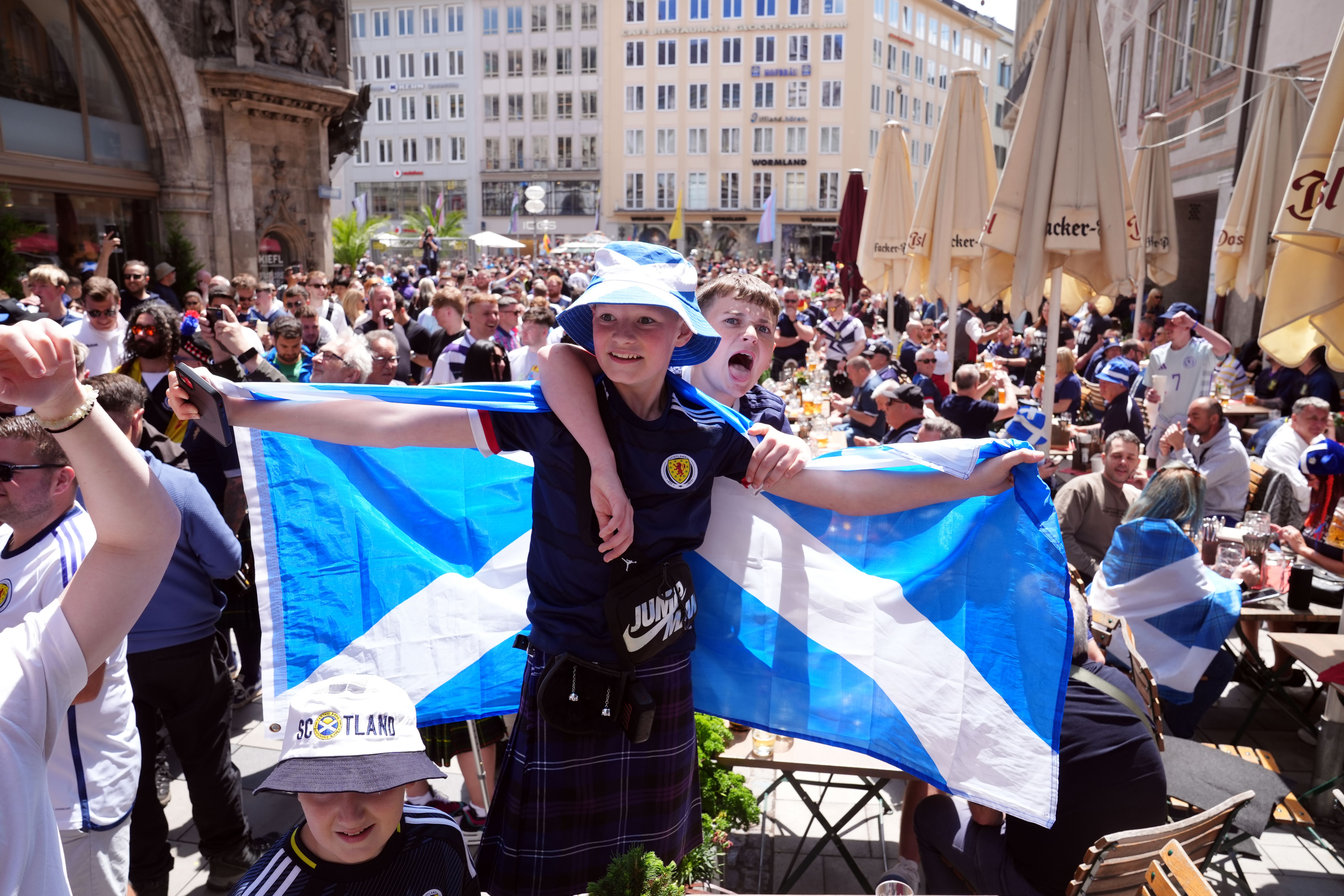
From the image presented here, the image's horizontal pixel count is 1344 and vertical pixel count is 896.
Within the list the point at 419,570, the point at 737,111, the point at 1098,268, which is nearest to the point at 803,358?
the point at 1098,268

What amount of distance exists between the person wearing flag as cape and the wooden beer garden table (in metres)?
1.14

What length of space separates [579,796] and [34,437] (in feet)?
6.10

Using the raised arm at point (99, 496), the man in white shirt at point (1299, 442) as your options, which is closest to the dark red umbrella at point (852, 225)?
the man in white shirt at point (1299, 442)

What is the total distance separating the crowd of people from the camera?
1.58 m

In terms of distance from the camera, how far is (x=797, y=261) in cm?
5588

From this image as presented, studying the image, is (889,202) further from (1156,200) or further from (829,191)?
(829,191)

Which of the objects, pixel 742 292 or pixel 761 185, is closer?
pixel 742 292

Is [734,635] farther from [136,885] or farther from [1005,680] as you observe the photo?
[136,885]

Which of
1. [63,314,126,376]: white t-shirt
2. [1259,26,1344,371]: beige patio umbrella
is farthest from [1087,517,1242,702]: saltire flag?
[63,314,126,376]: white t-shirt

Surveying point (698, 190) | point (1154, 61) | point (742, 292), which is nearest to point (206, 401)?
point (742, 292)

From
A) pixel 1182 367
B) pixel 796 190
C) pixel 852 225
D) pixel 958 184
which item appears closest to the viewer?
pixel 1182 367

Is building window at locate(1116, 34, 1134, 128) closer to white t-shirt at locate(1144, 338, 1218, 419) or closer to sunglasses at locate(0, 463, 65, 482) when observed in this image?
white t-shirt at locate(1144, 338, 1218, 419)

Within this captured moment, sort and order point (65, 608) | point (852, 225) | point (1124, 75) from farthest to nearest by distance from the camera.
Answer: point (1124, 75) → point (852, 225) → point (65, 608)

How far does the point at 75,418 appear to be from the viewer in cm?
143
